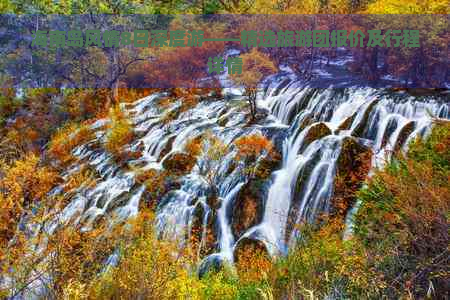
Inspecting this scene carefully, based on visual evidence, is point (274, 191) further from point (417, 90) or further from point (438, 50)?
point (438, 50)

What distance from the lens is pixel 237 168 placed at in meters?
14.7

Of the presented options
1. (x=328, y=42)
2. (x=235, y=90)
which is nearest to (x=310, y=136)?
(x=235, y=90)

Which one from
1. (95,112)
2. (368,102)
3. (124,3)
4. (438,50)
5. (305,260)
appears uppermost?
(124,3)

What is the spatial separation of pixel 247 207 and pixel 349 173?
143 inches

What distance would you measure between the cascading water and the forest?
7 centimetres

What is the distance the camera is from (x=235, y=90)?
920 inches

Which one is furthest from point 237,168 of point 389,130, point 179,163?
point 389,130

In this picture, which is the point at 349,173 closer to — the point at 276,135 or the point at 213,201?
the point at 276,135

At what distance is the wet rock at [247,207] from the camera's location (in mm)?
12672

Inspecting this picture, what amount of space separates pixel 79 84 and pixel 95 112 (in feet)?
14.3

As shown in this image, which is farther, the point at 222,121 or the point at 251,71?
the point at 222,121

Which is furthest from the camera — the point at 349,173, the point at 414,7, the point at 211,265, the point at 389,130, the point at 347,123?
the point at 414,7

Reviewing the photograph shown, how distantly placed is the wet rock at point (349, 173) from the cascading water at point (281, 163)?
191mm

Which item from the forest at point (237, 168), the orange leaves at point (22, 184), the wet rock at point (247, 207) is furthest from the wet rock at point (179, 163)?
the orange leaves at point (22, 184)
